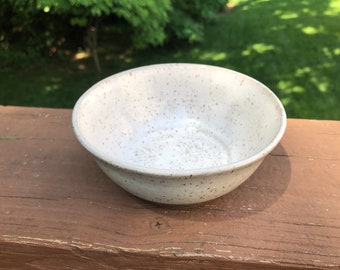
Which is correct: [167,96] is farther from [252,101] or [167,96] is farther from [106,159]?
[106,159]

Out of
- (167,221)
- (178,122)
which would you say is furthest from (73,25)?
(167,221)

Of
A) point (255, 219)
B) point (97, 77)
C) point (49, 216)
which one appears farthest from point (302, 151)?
point (97, 77)

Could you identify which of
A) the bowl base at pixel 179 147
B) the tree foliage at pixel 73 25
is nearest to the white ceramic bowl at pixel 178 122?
the bowl base at pixel 179 147

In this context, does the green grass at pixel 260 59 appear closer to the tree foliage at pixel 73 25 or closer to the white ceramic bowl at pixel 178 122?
the tree foliage at pixel 73 25

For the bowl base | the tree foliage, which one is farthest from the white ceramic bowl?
the tree foliage

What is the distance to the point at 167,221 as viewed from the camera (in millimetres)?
935

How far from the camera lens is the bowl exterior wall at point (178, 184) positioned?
31.4 inches

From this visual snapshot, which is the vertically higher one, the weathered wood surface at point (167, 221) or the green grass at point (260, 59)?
the weathered wood surface at point (167, 221)

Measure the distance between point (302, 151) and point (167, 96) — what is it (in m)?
0.43

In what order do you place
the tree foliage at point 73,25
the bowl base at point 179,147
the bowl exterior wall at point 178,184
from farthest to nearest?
the tree foliage at point 73,25 < the bowl base at point 179,147 < the bowl exterior wall at point 178,184

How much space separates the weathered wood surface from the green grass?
163 cm

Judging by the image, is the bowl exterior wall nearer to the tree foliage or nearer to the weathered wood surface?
the weathered wood surface

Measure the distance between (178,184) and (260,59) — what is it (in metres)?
2.60

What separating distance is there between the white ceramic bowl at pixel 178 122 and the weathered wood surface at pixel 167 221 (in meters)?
0.08
